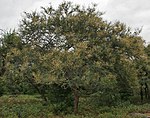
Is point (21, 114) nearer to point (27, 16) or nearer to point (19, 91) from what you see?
point (27, 16)

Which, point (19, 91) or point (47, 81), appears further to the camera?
point (19, 91)

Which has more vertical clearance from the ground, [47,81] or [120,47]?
[120,47]

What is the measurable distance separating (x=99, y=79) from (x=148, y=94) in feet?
54.6

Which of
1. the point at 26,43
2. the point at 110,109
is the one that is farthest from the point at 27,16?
the point at 110,109

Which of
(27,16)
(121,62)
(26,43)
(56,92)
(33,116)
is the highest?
(27,16)

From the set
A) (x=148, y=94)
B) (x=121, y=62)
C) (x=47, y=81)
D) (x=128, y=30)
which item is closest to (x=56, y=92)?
(x=47, y=81)

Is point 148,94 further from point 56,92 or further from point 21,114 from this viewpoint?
point 21,114

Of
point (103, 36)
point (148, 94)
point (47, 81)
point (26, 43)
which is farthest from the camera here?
point (148, 94)

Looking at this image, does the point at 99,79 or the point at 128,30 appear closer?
the point at 99,79

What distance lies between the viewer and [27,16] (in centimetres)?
2330

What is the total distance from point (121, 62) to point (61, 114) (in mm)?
5419

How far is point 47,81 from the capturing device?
66.9ft

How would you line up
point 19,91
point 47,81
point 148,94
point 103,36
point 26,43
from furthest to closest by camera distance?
point 19,91 → point 148,94 → point 26,43 → point 103,36 → point 47,81

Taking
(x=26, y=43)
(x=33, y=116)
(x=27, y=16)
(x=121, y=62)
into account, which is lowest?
(x=33, y=116)
